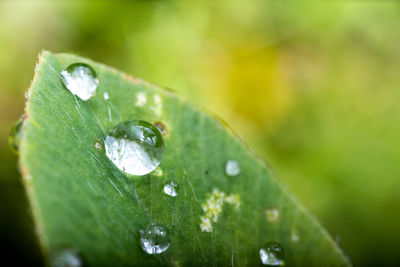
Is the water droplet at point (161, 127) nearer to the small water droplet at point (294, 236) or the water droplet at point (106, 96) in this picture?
the water droplet at point (106, 96)

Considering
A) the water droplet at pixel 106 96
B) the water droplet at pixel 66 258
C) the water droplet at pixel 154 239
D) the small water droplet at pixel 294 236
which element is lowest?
the water droplet at pixel 66 258

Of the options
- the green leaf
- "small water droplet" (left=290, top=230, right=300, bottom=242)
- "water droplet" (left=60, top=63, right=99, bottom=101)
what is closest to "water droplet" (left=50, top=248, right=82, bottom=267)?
the green leaf

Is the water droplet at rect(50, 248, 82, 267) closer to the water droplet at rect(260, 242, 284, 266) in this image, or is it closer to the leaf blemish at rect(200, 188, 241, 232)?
the leaf blemish at rect(200, 188, 241, 232)

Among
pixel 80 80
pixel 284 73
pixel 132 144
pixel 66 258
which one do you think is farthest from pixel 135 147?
pixel 284 73

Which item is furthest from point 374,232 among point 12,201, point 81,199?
point 12,201

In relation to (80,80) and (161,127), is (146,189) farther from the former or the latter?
(80,80)

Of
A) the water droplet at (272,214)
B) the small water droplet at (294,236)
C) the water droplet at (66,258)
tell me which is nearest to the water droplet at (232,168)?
the water droplet at (272,214)

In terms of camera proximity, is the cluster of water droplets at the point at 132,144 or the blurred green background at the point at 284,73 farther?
the blurred green background at the point at 284,73
